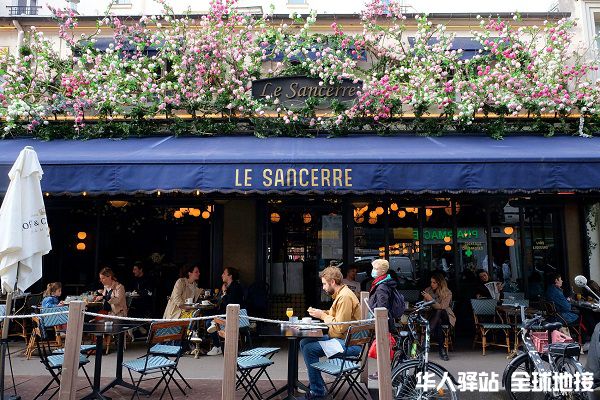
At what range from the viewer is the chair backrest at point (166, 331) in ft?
18.1

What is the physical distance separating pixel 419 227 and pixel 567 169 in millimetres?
3773

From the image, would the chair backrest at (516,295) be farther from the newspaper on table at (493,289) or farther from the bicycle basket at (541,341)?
the bicycle basket at (541,341)

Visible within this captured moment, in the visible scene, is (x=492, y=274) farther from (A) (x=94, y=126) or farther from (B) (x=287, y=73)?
(A) (x=94, y=126)

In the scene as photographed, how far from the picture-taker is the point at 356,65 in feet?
30.6

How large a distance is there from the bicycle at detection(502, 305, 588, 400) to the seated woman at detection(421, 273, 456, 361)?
8.24 ft

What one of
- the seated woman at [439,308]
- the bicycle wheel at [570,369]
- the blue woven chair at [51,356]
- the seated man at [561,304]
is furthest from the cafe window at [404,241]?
the blue woven chair at [51,356]

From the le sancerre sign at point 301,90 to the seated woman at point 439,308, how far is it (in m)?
3.81

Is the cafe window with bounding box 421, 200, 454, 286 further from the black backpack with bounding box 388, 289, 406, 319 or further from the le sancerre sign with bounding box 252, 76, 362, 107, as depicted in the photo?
the black backpack with bounding box 388, 289, 406, 319

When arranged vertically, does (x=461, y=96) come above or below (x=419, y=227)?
above

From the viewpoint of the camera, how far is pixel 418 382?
4996mm

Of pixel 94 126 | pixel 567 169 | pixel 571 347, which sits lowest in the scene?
pixel 571 347

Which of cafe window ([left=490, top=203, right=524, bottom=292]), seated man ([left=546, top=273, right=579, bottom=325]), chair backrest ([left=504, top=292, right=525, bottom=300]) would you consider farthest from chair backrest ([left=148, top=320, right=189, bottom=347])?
cafe window ([left=490, top=203, right=524, bottom=292])

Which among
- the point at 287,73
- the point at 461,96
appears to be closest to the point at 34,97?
the point at 287,73

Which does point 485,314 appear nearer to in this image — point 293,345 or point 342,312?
point 342,312
